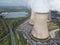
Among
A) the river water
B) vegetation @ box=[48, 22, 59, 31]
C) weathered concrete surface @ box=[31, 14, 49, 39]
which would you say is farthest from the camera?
the river water

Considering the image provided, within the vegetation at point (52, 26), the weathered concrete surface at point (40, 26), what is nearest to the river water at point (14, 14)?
the vegetation at point (52, 26)

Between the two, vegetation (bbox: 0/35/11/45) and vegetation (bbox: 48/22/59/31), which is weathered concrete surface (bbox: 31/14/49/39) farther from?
vegetation (bbox: 0/35/11/45)

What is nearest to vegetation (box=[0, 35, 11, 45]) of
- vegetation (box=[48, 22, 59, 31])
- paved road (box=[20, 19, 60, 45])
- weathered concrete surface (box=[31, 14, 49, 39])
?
paved road (box=[20, 19, 60, 45])

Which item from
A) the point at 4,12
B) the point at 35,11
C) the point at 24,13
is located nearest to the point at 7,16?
the point at 4,12

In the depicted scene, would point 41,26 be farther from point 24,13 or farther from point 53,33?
point 24,13

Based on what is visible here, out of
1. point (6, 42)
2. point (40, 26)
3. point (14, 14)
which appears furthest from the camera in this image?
point (14, 14)

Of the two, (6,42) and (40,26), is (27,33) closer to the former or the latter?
(40,26)

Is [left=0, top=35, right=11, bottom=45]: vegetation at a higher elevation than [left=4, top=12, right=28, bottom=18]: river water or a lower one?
lower

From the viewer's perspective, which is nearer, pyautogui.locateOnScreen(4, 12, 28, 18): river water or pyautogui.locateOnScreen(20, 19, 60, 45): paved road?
pyautogui.locateOnScreen(20, 19, 60, 45): paved road

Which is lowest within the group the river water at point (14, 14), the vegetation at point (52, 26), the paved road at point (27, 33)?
the paved road at point (27, 33)

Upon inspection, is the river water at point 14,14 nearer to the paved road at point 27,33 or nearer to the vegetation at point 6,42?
the paved road at point 27,33

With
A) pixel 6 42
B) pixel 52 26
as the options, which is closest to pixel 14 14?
pixel 52 26
